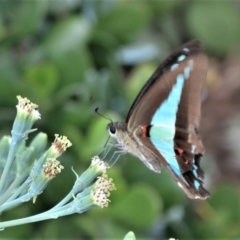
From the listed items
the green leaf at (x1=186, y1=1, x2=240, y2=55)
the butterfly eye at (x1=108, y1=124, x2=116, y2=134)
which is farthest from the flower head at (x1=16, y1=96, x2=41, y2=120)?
the green leaf at (x1=186, y1=1, x2=240, y2=55)

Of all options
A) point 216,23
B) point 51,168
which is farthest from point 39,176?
point 216,23

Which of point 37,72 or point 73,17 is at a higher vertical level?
point 73,17

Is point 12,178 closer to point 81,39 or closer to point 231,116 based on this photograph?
point 81,39

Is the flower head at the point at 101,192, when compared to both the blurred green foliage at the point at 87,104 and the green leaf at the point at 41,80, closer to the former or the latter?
the blurred green foliage at the point at 87,104

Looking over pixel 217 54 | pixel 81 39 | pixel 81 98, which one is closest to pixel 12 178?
pixel 81 98

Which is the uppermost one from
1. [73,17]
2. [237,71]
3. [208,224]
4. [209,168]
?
[237,71]

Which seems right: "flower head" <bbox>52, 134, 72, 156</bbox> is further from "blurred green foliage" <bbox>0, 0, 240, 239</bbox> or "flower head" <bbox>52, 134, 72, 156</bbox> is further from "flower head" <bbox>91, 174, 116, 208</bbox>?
"blurred green foliage" <bbox>0, 0, 240, 239</bbox>

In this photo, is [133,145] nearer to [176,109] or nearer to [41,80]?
[176,109]
